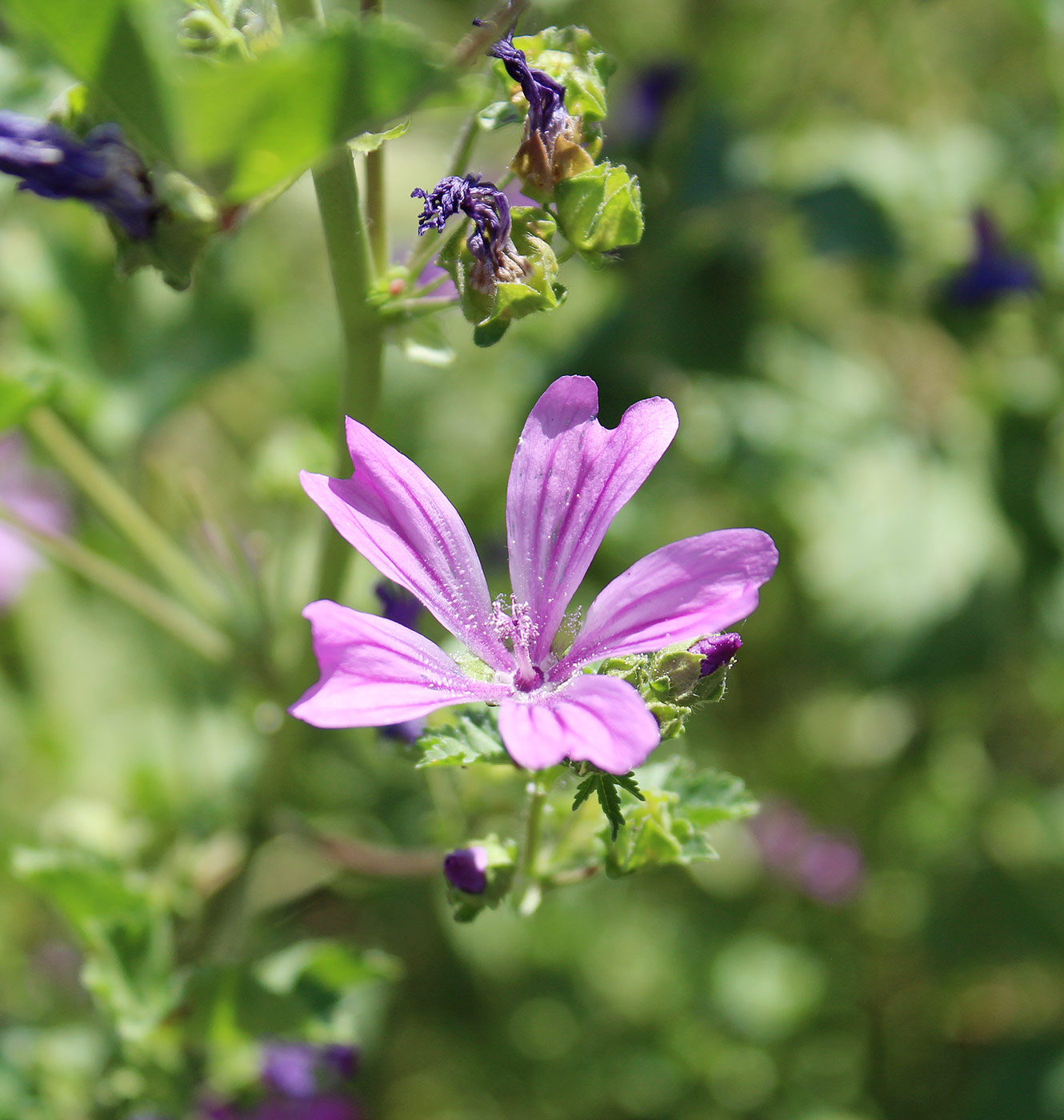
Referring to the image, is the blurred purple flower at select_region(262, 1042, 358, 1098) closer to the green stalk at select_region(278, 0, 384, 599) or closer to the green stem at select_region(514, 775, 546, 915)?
the green stem at select_region(514, 775, 546, 915)

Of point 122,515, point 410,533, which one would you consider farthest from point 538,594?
point 122,515

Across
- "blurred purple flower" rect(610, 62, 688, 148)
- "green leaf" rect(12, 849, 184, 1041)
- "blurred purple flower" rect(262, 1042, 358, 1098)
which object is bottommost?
"blurred purple flower" rect(262, 1042, 358, 1098)

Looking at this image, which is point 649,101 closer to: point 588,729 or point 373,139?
point 373,139

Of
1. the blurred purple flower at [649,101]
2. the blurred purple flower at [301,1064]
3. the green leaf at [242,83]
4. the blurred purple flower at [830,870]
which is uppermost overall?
the green leaf at [242,83]

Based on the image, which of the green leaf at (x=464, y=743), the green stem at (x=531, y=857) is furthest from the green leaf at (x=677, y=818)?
the green leaf at (x=464, y=743)

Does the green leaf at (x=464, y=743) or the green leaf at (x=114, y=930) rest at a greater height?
the green leaf at (x=464, y=743)

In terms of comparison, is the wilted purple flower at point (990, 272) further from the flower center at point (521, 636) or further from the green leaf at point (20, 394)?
the green leaf at point (20, 394)

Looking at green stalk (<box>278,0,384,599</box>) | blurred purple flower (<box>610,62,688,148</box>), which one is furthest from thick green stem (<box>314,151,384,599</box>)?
blurred purple flower (<box>610,62,688,148</box>)
